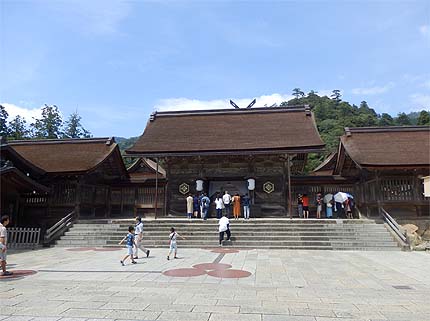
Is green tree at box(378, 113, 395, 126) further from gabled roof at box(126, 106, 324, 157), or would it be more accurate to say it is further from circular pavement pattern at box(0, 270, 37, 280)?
Result: circular pavement pattern at box(0, 270, 37, 280)

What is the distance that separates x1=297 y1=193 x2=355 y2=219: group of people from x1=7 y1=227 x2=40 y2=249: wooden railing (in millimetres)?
13625

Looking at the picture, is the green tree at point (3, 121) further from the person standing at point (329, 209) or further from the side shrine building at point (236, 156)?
the person standing at point (329, 209)

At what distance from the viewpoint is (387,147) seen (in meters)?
16.7

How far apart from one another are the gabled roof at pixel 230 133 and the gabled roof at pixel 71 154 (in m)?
2.05

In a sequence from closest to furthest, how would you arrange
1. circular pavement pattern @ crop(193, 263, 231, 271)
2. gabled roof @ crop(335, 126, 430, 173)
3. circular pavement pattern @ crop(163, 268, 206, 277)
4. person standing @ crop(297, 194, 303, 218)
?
1. circular pavement pattern @ crop(163, 268, 206, 277)
2. circular pavement pattern @ crop(193, 263, 231, 271)
3. gabled roof @ crop(335, 126, 430, 173)
4. person standing @ crop(297, 194, 303, 218)

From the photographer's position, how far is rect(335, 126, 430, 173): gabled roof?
1491 cm

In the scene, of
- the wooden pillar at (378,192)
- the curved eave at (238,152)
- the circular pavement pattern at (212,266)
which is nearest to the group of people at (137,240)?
the circular pavement pattern at (212,266)

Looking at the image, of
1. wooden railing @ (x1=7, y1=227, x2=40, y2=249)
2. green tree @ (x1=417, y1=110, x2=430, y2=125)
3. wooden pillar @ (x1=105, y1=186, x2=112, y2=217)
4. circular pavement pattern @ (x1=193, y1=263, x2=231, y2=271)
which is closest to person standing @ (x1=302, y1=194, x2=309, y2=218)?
circular pavement pattern @ (x1=193, y1=263, x2=231, y2=271)

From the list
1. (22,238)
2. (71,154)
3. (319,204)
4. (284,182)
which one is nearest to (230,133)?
(284,182)

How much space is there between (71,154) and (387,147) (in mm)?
18818

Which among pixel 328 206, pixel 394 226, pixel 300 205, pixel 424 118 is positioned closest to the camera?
pixel 394 226

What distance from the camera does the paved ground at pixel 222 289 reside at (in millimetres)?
5047

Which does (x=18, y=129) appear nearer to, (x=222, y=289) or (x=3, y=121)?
(x=3, y=121)

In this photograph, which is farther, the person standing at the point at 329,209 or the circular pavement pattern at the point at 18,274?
the person standing at the point at 329,209
